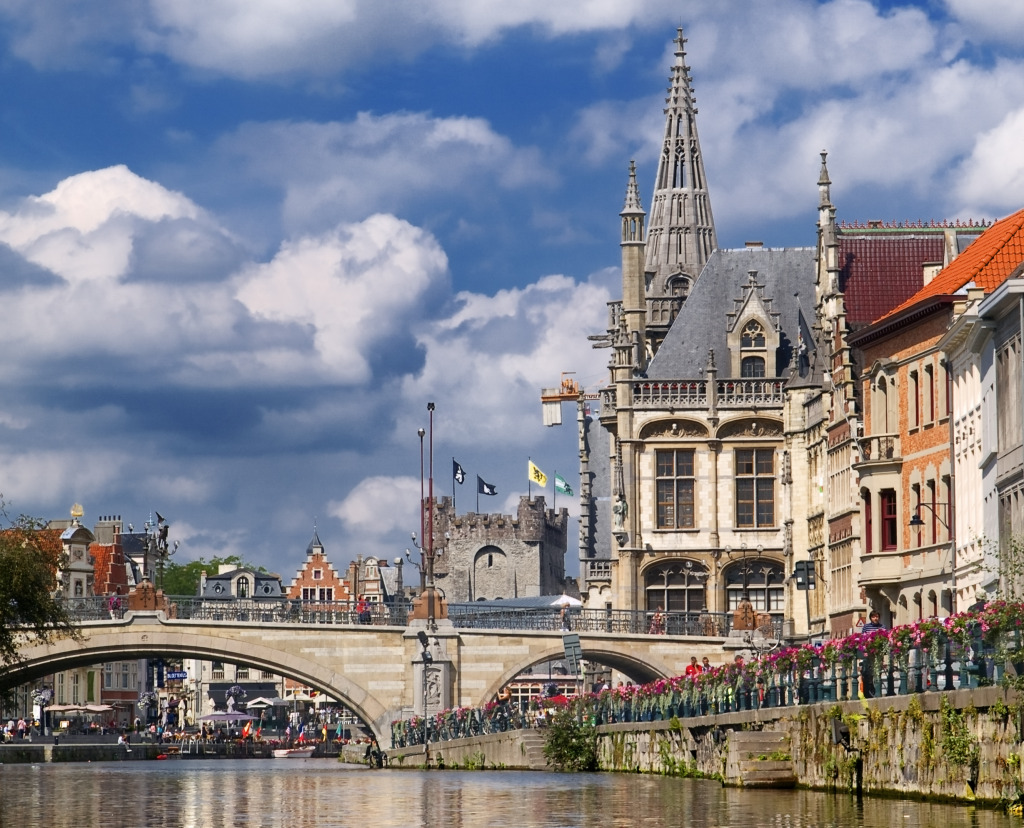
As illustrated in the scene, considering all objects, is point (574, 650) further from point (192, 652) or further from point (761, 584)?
point (761, 584)

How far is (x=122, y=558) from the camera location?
440 ft

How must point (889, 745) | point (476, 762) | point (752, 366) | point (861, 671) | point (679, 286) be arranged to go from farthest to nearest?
point (679, 286), point (752, 366), point (476, 762), point (861, 671), point (889, 745)

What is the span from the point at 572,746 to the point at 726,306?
Result: 4083 centimetres

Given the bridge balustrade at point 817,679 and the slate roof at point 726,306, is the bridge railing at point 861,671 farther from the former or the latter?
the slate roof at point 726,306

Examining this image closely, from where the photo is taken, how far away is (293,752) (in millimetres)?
111625

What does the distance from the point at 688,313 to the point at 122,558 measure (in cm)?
5510

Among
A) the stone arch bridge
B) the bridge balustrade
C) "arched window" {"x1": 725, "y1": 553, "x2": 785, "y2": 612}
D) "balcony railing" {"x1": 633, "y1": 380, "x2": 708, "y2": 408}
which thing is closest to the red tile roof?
the bridge balustrade

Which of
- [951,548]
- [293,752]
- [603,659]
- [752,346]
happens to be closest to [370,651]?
[603,659]

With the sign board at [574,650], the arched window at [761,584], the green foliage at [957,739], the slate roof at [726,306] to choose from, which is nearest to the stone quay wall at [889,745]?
the green foliage at [957,739]

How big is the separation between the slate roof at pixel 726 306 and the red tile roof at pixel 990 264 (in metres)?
31.5

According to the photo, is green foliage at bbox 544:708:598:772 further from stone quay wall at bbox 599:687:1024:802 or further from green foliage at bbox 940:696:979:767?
green foliage at bbox 940:696:979:767

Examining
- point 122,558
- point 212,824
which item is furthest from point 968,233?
point 122,558

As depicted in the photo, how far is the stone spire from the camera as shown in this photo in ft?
311

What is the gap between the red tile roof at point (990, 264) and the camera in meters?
51.3
